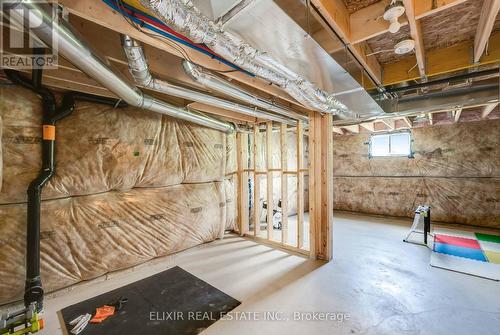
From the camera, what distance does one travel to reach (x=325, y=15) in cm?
126

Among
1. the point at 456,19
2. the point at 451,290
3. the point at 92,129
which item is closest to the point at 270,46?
the point at 456,19

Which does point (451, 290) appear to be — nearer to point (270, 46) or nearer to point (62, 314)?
point (270, 46)

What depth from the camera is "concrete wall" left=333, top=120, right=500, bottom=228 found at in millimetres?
4438

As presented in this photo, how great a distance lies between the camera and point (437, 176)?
16.1 feet

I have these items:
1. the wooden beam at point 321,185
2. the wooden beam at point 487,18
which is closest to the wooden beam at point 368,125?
the wooden beam at point 321,185

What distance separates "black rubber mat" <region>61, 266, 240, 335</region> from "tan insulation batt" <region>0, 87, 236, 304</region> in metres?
0.41

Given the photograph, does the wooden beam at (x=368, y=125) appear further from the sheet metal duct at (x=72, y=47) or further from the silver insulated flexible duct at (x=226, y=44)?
the sheet metal duct at (x=72, y=47)

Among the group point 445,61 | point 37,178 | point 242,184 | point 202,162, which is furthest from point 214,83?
point 242,184

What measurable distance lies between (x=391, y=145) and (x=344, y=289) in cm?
478

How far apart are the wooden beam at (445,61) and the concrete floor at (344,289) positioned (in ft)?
7.50

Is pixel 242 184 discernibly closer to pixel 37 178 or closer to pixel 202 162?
pixel 202 162

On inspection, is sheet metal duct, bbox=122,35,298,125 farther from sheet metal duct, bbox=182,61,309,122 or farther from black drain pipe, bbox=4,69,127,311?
black drain pipe, bbox=4,69,127,311

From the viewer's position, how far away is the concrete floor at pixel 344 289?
1.72 m

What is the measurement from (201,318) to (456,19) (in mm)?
3331
